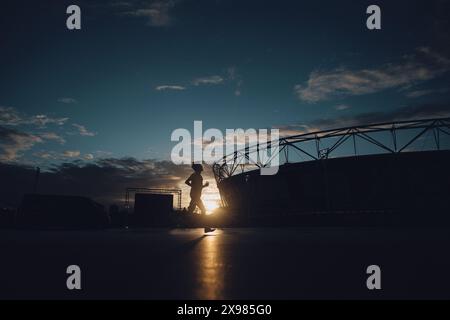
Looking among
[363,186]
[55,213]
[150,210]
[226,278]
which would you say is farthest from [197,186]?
[363,186]

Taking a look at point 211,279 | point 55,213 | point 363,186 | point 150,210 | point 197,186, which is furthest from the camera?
point 363,186

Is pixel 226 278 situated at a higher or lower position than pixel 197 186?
lower

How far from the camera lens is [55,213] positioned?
58.5 ft

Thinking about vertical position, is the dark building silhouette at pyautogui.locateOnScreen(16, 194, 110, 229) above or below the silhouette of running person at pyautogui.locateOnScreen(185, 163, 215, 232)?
below

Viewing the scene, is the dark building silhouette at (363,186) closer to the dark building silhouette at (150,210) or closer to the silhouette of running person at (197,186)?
the dark building silhouette at (150,210)

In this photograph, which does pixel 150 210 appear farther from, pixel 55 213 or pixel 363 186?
pixel 363 186

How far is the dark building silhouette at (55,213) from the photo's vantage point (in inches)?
700

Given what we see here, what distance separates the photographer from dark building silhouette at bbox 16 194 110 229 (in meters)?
17.8

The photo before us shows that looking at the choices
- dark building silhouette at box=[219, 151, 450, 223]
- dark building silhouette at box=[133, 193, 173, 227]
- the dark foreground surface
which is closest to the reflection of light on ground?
the dark foreground surface

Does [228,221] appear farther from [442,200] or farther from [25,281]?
[25,281]

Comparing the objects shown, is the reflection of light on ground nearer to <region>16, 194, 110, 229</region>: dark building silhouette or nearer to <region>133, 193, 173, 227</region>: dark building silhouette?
<region>16, 194, 110, 229</region>: dark building silhouette

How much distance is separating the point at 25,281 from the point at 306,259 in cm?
272
